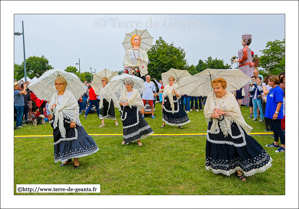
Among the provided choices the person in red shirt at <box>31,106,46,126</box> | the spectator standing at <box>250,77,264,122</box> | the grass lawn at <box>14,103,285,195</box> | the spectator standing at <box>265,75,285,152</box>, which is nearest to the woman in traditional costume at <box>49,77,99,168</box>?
the grass lawn at <box>14,103,285,195</box>

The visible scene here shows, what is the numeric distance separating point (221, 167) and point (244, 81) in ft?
6.64

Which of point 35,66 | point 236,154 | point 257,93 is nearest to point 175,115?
point 257,93

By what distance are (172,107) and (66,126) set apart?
4517mm

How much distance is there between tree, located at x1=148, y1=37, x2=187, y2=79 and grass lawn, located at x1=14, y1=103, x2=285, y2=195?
23210mm

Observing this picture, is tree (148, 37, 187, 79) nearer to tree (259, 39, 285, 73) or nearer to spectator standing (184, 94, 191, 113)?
tree (259, 39, 285, 73)

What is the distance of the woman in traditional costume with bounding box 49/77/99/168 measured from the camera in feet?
13.5

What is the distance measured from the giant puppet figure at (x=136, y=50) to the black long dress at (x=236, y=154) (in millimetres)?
7356

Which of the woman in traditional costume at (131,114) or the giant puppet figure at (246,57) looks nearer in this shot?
the woman in traditional costume at (131,114)

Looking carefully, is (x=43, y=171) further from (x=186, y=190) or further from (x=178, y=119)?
(x=178, y=119)

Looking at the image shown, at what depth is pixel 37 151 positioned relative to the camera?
5598 mm

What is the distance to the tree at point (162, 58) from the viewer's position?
95.1 feet

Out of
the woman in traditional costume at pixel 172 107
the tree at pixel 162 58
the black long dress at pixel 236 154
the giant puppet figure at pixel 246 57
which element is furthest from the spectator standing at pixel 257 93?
the tree at pixel 162 58

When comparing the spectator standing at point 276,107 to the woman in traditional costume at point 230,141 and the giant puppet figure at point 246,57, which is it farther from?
the giant puppet figure at point 246,57

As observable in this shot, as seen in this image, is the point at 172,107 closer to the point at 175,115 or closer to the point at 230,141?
the point at 175,115
